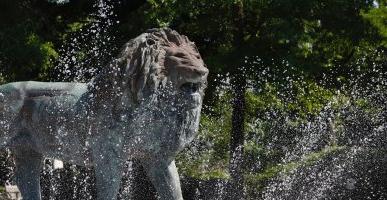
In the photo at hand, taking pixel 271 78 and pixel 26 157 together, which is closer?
pixel 26 157

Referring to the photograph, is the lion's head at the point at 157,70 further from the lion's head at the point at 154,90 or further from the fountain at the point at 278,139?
the fountain at the point at 278,139

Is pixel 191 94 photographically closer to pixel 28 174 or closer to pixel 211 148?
pixel 28 174

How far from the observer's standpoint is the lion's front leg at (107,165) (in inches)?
185

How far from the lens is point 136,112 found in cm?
476

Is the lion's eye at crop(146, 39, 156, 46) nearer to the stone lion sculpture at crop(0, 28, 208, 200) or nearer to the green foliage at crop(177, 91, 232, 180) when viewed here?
the stone lion sculpture at crop(0, 28, 208, 200)

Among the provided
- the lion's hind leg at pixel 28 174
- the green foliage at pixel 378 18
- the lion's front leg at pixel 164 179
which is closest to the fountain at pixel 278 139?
the green foliage at pixel 378 18

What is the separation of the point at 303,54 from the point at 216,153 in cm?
340

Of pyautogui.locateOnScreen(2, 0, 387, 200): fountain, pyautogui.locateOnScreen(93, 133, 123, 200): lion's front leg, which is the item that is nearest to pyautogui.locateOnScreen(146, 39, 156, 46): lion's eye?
pyautogui.locateOnScreen(93, 133, 123, 200): lion's front leg

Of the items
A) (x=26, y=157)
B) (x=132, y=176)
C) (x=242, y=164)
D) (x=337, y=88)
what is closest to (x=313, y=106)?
(x=337, y=88)

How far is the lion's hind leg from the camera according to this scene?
5.49 meters

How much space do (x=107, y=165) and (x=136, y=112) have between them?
392mm

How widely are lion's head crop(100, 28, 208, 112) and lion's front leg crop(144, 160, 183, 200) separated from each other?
440 millimetres

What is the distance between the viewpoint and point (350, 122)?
44.0 ft

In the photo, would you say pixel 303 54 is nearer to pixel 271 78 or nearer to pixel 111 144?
pixel 271 78
